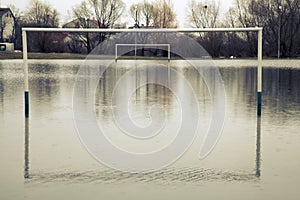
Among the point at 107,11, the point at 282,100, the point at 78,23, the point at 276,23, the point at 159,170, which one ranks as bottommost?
the point at 159,170

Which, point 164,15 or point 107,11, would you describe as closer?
point 164,15

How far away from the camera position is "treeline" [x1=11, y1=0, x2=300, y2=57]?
207ft

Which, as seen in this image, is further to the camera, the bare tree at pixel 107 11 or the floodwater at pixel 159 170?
the bare tree at pixel 107 11

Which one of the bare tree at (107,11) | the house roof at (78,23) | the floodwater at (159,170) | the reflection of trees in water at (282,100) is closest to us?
the floodwater at (159,170)

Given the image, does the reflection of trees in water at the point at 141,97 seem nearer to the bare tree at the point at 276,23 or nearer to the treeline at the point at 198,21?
the treeline at the point at 198,21

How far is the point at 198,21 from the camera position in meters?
72.8

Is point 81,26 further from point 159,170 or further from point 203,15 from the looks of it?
point 159,170

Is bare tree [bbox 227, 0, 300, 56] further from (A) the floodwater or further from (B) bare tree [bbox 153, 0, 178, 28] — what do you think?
(A) the floodwater

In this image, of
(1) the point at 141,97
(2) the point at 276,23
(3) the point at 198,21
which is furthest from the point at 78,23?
(1) the point at 141,97

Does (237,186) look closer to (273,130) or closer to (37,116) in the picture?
(273,130)

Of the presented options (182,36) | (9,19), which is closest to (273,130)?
(182,36)

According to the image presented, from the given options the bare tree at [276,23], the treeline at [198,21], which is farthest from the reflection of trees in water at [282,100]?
the bare tree at [276,23]

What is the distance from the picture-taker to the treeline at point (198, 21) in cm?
6312

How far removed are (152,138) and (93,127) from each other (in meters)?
1.48
